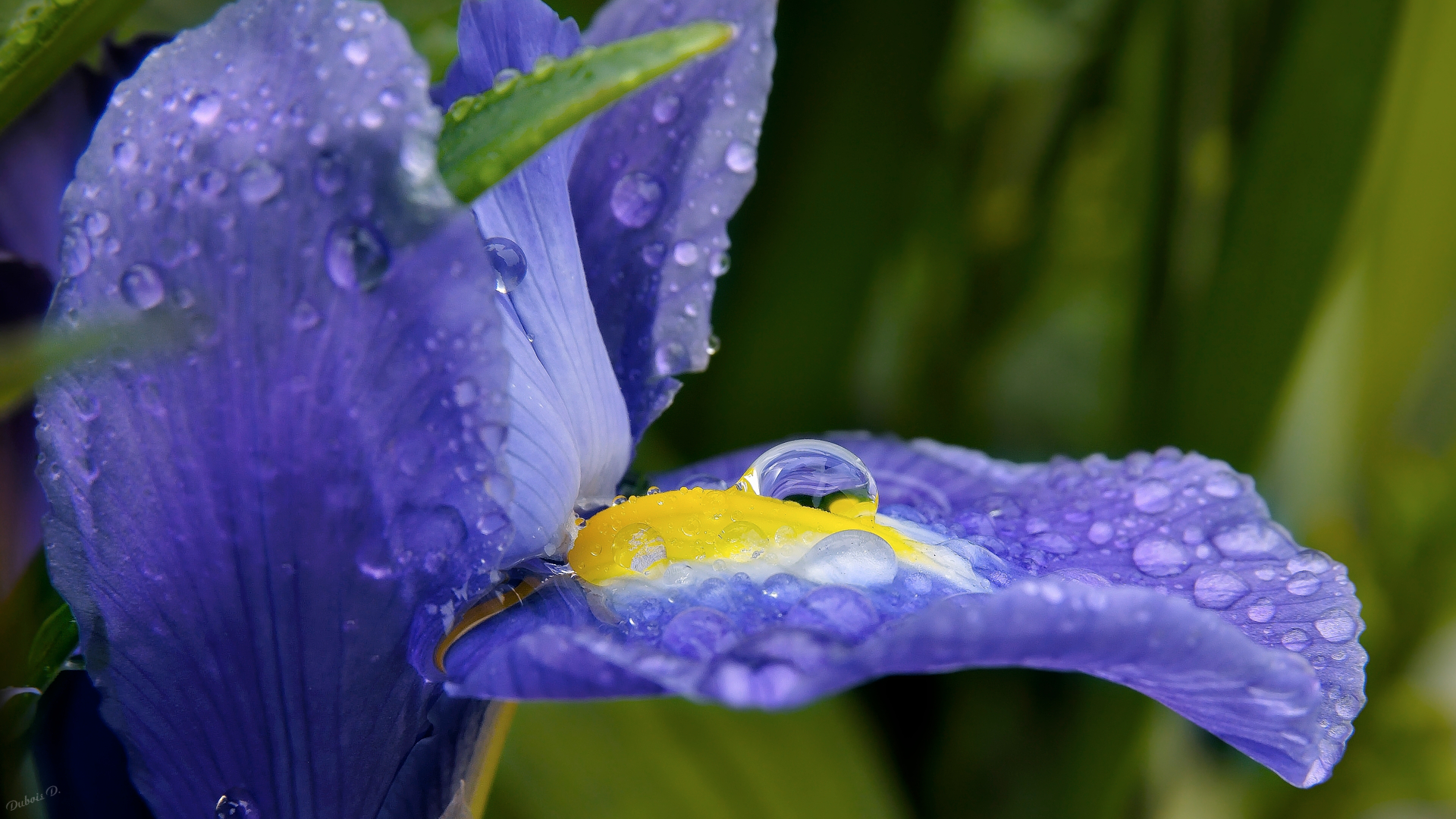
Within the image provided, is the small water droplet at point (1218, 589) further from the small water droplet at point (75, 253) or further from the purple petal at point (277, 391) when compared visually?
the small water droplet at point (75, 253)

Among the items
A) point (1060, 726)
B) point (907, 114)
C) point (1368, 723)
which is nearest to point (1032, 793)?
point (1060, 726)

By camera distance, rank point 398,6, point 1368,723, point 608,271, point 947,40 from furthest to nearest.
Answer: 1. point 1368,723
2. point 947,40
3. point 398,6
4. point 608,271

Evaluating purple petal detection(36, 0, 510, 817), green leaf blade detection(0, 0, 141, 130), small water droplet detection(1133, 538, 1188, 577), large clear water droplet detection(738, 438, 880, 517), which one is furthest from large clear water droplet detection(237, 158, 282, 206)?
small water droplet detection(1133, 538, 1188, 577)

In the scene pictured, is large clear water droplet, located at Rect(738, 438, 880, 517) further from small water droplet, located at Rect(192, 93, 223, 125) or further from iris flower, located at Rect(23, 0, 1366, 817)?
small water droplet, located at Rect(192, 93, 223, 125)

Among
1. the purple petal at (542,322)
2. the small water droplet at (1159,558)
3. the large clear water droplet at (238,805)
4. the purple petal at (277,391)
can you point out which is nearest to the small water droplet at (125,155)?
the purple petal at (277,391)

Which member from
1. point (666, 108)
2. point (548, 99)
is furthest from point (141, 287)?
point (666, 108)

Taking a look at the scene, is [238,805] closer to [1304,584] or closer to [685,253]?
[685,253]

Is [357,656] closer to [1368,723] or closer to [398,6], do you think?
[398,6]

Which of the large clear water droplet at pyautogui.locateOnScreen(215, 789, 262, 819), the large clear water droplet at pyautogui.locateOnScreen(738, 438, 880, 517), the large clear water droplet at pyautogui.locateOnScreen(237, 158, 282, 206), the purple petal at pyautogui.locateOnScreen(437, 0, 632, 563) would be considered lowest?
the large clear water droplet at pyautogui.locateOnScreen(215, 789, 262, 819)
